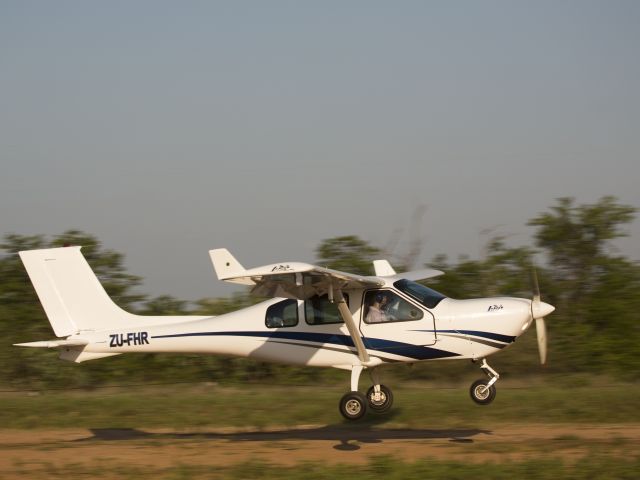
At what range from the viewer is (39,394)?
67.4ft

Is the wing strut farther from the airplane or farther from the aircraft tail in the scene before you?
the aircraft tail

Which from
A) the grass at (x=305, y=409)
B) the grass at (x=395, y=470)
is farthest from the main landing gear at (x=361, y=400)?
the grass at (x=395, y=470)

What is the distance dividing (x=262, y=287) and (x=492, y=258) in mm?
12505

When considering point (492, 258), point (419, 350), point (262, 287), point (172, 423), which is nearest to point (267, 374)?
point (172, 423)

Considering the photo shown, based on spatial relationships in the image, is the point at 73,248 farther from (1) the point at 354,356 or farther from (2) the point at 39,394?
(2) the point at 39,394

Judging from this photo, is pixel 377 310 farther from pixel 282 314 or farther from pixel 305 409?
pixel 305 409

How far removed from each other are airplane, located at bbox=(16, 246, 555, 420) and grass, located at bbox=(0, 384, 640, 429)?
5.86 ft

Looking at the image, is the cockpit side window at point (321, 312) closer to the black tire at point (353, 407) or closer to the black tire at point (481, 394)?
the black tire at point (353, 407)

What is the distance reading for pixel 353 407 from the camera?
13.1 meters

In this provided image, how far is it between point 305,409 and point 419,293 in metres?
3.85

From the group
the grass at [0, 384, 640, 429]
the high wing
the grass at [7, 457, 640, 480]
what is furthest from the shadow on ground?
the high wing

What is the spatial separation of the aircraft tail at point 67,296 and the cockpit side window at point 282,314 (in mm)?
→ 2440

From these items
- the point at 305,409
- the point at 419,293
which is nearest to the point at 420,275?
the point at 419,293

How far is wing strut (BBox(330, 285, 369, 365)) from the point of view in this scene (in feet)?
41.9
